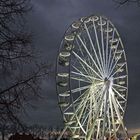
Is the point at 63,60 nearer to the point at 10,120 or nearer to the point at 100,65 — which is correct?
the point at 100,65

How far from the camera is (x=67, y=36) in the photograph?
3378 centimetres

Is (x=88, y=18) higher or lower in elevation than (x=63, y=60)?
higher

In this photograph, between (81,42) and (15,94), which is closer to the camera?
(15,94)

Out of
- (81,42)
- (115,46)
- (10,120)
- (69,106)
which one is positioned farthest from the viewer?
(115,46)

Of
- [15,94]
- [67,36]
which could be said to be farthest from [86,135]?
[15,94]

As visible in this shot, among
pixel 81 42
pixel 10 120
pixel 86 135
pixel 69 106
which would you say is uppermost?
pixel 81 42

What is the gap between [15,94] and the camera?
33.0ft

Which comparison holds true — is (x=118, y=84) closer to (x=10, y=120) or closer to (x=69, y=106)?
(x=69, y=106)

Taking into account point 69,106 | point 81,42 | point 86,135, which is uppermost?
point 81,42

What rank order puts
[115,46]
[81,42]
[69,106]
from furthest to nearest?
1. [115,46]
2. [81,42]
3. [69,106]

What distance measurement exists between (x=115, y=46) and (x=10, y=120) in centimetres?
2885

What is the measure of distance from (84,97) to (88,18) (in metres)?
6.82

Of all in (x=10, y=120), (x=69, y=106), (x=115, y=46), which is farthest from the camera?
(x=115, y=46)

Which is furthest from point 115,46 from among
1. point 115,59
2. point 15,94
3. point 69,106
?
point 15,94
